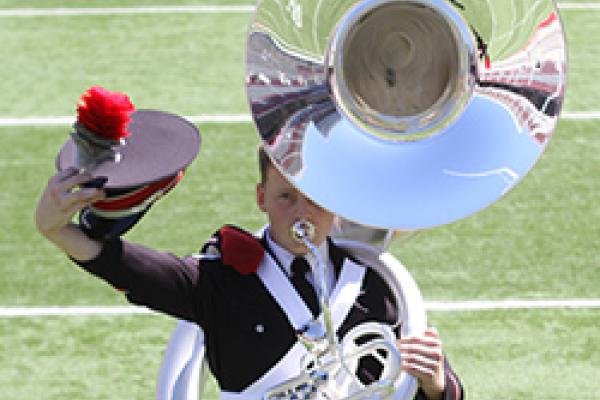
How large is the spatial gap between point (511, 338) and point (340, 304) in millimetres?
2506

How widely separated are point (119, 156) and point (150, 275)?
1.46ft

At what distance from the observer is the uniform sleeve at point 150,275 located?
10.3 feet

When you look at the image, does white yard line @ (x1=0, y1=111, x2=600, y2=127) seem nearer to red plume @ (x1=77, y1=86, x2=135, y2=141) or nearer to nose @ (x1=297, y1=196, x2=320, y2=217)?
nose @ (x1=297, y1=196, x2=320, y2=217)

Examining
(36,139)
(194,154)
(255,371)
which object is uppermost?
(194,154)

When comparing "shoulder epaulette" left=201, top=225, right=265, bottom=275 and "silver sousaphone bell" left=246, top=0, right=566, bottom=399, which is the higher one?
"silver sousaphone bell" left=246, top=0, right=566, bottom=399

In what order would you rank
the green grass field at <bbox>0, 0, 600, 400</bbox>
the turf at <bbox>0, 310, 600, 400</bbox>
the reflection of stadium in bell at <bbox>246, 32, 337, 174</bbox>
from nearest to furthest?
1. the reflection of stadium in bell at <bbox>246, 32, 337, 174</bbox>
2. the turf at <bbox>0, 310, 600, 400</bbox>
3. the green grass field at <bbox>0, 0, 600, 400</bbox>

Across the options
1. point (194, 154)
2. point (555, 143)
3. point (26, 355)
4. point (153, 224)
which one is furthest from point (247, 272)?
point (555, 143)

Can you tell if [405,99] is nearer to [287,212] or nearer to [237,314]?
[287,212]

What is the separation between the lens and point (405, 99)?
3.20 meters

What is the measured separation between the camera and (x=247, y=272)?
11.2 ft

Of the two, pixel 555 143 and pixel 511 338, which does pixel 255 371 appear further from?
pixel 555 143

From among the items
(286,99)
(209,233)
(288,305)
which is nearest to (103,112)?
(286,99)

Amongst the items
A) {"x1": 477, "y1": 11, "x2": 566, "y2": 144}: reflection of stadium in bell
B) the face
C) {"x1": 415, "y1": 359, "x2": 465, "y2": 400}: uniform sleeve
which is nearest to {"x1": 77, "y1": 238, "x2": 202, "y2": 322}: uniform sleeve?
the face

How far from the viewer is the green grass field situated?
5574 millimetres
